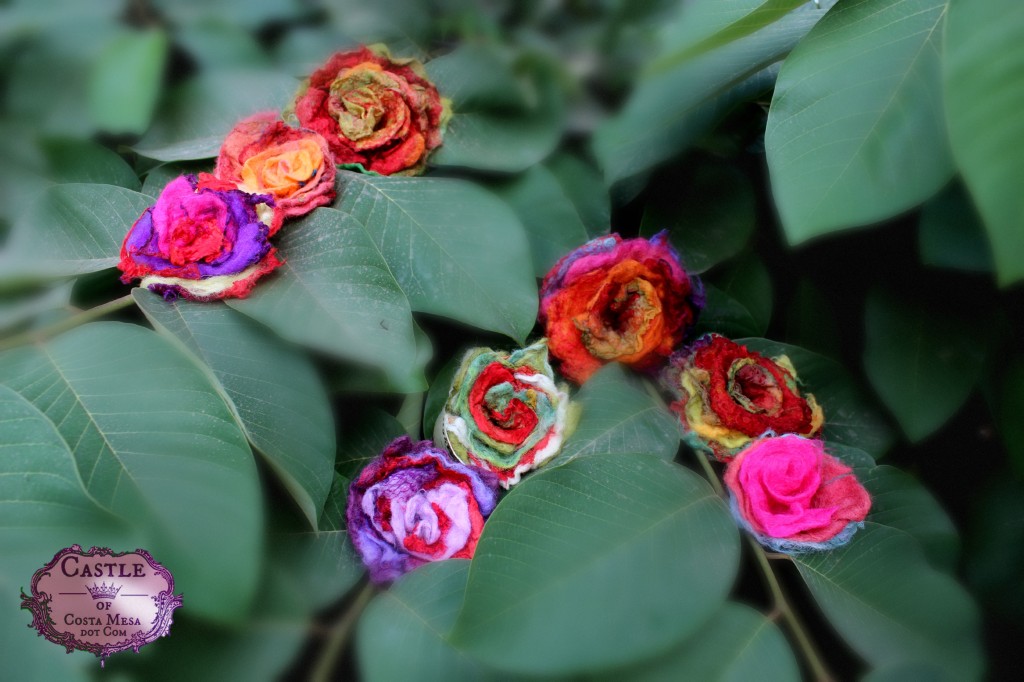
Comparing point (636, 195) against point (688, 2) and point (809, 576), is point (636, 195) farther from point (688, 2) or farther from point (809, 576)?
point (809, 576)

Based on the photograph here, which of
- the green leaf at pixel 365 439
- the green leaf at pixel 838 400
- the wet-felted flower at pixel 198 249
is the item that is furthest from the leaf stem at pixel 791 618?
the wet-felted flower at pixel 198 249

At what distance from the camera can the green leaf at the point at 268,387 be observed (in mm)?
358

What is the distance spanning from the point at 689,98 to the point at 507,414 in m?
0.25

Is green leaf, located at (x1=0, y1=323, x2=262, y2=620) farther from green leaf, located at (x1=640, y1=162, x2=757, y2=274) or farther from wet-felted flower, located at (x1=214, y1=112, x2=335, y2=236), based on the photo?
green leaf, located at (x1=640, y1=162, x2=757, y2=274)

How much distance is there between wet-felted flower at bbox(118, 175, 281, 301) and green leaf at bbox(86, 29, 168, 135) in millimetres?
122

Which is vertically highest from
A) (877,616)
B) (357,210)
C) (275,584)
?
(357,210)

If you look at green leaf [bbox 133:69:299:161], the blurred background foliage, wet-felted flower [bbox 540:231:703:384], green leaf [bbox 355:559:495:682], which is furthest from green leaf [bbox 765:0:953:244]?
green leaf [bbox 133:69:299:161]

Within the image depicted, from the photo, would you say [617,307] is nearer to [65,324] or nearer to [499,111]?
[499,111]

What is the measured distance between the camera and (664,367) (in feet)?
1.58

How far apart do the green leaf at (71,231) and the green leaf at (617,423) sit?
293 millimetres

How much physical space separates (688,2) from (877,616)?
0.42 metres

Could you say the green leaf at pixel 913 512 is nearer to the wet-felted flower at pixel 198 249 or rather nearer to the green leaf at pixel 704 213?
the green leaf at pixel 704 213

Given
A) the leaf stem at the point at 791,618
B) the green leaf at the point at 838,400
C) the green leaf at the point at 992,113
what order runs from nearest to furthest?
the green leaf at the point at 992,113
the leaf stem at the point at 791,618
the green leaf at the point at 838,400

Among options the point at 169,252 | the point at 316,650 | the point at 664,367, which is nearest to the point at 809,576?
the point at 664,367
